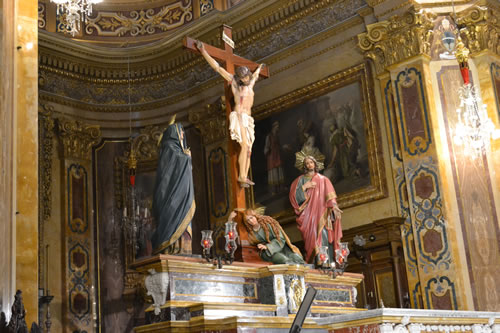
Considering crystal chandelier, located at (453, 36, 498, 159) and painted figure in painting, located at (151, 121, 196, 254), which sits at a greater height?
crystal chandelier, located at (453, 36, 498, 159)

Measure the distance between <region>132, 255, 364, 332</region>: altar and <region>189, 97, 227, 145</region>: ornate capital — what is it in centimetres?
575

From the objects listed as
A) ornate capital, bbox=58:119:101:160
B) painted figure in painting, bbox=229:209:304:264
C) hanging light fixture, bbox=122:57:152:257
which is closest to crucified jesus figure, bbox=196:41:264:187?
painted figure in painting, bbox=229:209:304:264

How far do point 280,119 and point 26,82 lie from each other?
308 inches

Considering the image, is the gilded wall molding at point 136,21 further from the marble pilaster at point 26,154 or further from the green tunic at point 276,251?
the marble pilaster at point 26,154

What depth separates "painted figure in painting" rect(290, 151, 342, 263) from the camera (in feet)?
31.4

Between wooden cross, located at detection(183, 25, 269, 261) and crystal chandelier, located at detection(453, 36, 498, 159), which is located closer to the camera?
wooden cross, located at detection(183, 25, 269, 261)

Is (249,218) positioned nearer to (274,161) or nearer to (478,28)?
(274,161)

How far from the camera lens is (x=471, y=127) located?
11.1 metres

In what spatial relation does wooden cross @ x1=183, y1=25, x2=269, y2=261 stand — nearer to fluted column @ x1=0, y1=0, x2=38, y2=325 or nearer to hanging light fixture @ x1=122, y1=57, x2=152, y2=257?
fluted column @ x1=0, y1=0, x2=38, y2=325

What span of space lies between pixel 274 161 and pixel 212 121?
1842 mm

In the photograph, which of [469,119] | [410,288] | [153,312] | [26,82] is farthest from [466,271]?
[26,82]

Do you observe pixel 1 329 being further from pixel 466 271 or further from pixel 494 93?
pixel 494 93

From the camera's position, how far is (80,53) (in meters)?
14.6

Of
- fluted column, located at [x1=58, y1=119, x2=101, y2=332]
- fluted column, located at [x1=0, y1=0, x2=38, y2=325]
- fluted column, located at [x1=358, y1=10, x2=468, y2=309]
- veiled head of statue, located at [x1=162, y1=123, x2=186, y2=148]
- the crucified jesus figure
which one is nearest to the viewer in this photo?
fluted column, located at [x1=0, y1=0, x2=38, y2=325]
